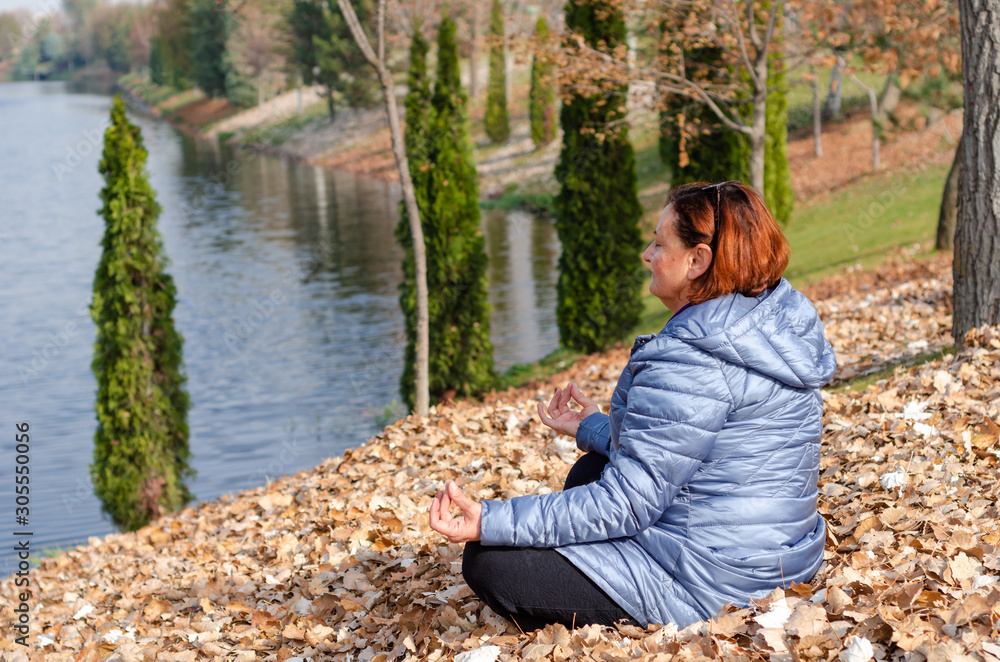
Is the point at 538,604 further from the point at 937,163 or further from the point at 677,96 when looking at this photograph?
the point at 937,163

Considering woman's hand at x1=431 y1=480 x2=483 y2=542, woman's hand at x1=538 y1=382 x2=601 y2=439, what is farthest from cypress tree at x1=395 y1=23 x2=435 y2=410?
woman's hand at x1=431 y1=480 x2=483 y2=542

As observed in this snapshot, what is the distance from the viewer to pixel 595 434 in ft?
10.00

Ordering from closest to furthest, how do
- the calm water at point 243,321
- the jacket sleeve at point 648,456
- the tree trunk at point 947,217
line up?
the jacket sleeve at point 648,456, the calm water at point 243,321, the tree trunk at point 947,217

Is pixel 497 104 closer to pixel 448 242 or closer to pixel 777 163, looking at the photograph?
pixel 777 163

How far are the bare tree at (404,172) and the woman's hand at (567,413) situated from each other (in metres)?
4.45

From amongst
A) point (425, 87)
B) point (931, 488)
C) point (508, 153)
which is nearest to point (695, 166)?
point (425, 87)

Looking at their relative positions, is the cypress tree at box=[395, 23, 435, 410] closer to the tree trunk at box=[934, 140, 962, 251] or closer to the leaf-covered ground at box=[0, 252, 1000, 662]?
the leaf-covered ground at box=[0, 252, 1000, 662]

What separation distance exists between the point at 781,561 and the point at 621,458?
681mm

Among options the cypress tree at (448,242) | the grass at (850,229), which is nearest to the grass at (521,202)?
the grass at (850,229)

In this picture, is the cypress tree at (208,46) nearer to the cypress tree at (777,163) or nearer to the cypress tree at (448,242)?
the cypress tree at (777,163)

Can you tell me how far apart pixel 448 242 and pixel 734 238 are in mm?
8573

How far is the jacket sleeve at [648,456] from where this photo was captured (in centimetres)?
238

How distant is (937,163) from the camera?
65.6 ft

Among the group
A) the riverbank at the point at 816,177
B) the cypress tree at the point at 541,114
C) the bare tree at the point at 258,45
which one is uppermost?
the bare tree at the point at 258,45
